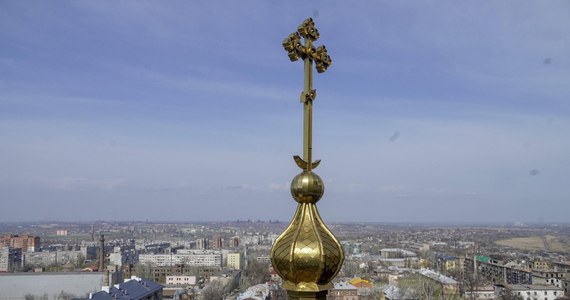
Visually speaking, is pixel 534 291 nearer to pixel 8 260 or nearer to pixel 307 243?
pixel 307 243

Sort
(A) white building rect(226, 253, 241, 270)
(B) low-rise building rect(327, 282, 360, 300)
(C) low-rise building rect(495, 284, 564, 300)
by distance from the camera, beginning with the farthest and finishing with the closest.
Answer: (A) white building rect(226, 253, 241, 270) → (C) low-rise building rect(495, 284, 564, 300) → (B) low-rise building rect(327, 282, 360, 300)

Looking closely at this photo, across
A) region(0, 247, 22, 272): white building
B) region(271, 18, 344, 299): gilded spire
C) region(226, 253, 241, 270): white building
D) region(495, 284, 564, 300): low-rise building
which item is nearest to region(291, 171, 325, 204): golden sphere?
region(271, 18, 344, 299): gilded spire

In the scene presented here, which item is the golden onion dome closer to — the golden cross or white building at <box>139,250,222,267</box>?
the golden cross

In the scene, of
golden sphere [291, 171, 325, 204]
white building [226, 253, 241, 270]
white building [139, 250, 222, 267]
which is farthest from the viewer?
white building [139, 250, 222, 267]

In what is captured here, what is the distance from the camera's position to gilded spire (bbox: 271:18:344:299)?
2.66 m

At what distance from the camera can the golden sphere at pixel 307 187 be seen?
8.64ft

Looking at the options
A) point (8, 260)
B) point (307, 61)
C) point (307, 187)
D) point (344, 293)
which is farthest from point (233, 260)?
point (307, 187)

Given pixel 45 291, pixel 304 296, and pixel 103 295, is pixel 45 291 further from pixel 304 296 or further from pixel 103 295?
pixel 304 296

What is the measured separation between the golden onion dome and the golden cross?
89 mm

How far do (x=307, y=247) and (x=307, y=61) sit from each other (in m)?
0.99

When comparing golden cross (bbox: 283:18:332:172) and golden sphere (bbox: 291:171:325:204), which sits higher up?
golden cross (bbox: 283:18:332:172)

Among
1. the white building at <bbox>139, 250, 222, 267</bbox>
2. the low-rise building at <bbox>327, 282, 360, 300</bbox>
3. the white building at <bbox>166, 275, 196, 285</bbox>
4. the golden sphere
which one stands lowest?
the white building at <bbox>139, 250, 222, 267</bbox>

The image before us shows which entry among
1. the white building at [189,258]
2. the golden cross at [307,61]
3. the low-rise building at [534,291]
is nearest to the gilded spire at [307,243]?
the golden cross at [307,61]

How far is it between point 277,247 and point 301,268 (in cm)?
18
